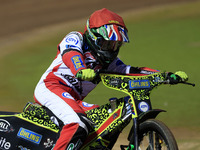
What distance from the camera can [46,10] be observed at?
73.2ft

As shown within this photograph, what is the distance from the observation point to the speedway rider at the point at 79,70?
5344 millimetres

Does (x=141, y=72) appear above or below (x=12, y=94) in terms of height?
above

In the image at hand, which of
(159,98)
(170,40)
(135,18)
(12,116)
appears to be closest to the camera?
(12,116)

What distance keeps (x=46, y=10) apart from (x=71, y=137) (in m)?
17.4

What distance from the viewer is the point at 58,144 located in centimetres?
538

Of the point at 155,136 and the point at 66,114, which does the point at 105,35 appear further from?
the point at 155,136

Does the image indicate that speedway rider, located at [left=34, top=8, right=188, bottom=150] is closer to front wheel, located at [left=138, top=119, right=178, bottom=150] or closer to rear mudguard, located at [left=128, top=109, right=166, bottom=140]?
rear mudguard, located at [left=128, top=109, right=166, bottom=140]

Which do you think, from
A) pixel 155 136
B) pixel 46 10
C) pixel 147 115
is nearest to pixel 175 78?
pixel 147 115

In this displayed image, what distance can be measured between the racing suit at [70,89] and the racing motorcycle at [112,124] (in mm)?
109

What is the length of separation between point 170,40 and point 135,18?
3.90m

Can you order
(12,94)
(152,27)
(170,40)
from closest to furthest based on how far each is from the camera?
(12,94) < (170,40) < (152,27)

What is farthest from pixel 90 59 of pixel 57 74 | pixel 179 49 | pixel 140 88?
pixel 179 49

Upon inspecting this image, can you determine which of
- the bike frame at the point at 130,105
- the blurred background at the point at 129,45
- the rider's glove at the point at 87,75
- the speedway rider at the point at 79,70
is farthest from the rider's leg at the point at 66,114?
the blurred background at the point at 129,45

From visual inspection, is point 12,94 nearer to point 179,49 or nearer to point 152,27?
point 179,49
